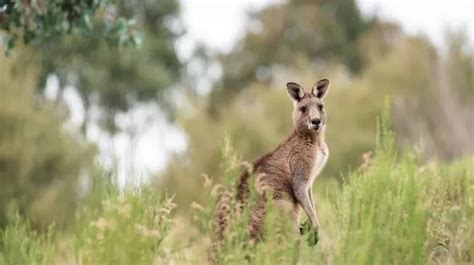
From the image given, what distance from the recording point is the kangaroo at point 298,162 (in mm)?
9750

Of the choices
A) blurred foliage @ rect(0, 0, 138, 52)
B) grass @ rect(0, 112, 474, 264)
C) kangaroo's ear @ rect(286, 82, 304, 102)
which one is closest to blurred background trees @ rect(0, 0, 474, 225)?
blurred foliage @ rect(0, 0, 138, 52)

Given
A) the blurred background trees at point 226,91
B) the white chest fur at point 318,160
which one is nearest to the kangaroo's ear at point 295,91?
the white chest fur at point 318,160

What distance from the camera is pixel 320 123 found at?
1048 centimetres

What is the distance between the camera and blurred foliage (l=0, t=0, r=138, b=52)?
45.5 ft

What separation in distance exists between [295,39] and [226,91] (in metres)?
5.41

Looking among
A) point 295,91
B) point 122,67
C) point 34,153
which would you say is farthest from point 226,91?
point 295,91

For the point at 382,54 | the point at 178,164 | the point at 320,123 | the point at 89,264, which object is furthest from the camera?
the point at 382,54

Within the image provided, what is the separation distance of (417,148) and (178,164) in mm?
30112

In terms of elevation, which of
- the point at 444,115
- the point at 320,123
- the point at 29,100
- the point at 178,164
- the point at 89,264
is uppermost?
the point at 444,115

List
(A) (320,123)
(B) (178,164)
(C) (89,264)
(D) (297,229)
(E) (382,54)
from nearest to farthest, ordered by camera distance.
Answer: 1. (C) (89,264)
2. (D) (297,229)
3. (A) (320,123)
4. (B) (178,164)
5. (E) (382,54)

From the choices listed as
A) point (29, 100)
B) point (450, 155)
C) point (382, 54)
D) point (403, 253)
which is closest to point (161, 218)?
point (403, 253)

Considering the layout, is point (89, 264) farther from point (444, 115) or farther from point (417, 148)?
point (444, 115)

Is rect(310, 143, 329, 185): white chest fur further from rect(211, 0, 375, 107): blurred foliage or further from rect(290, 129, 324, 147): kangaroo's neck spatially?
rect(211, 0, 375, 107): blurred foliage

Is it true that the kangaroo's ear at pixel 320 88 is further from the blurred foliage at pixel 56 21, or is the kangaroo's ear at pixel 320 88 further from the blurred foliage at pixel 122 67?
the blurred foliage at pixel 122 67
